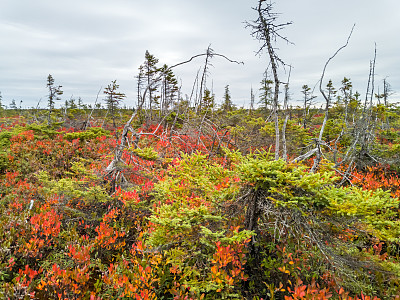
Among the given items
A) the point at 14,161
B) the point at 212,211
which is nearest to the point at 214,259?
the point at 212,211

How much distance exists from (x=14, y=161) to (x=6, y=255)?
639 centimetres

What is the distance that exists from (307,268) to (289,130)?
8.38 meters

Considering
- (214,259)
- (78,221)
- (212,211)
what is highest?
(212,211)

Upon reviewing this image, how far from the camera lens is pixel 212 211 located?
291cm

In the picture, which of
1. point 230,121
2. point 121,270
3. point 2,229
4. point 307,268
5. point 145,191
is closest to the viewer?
point 307,268

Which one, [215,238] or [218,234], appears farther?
[215,238]

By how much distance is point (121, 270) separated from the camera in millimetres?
3850

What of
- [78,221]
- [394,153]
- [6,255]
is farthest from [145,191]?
[394,153]

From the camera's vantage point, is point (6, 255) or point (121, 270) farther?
point (6, 255)

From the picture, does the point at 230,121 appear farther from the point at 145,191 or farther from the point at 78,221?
the point at 78,221

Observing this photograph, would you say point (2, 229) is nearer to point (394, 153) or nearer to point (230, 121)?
point (230, 121)

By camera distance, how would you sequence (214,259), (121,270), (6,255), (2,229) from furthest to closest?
1. (2,229)
2. (6,255)
3. (121,270)
4. (214,259)

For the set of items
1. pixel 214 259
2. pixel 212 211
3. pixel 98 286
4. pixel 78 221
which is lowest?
pixel 98 286

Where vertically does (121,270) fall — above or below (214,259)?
below
